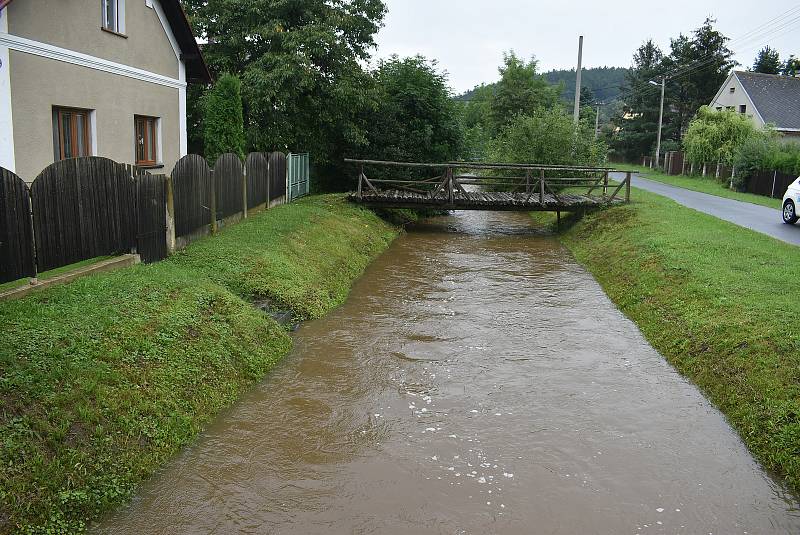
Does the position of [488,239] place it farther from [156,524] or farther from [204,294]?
[156,524]

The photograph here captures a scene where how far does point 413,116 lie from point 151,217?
51.1ft

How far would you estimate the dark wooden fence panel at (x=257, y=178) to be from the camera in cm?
1638

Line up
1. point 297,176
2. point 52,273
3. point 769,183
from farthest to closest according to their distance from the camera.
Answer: point 769,183 < point 297,176 < point 52,273

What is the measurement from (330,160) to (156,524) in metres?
20.4

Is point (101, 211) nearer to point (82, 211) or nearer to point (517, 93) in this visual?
point (82, 211)

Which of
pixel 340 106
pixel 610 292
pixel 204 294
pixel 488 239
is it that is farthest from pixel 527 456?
pixel 340 106

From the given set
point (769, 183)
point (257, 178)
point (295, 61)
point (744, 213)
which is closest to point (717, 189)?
point (769, 183)

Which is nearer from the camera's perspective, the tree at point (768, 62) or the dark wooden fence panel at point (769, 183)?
the dark wooden fence panel at point (769, 183)

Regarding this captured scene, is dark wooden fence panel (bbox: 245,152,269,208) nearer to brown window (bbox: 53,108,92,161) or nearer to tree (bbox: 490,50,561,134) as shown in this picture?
brown window (bbox: 53,108,92,161)

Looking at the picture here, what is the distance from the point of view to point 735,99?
161ft

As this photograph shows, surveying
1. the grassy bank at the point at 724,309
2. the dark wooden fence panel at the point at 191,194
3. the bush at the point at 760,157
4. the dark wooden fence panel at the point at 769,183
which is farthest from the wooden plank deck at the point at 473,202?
the bush at the point at 760,157

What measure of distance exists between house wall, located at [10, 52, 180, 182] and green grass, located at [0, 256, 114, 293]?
3.04m

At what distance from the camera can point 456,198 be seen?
2162cm

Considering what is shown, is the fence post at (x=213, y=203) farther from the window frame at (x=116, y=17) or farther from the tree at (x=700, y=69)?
the tree at (x=700, y=69)
